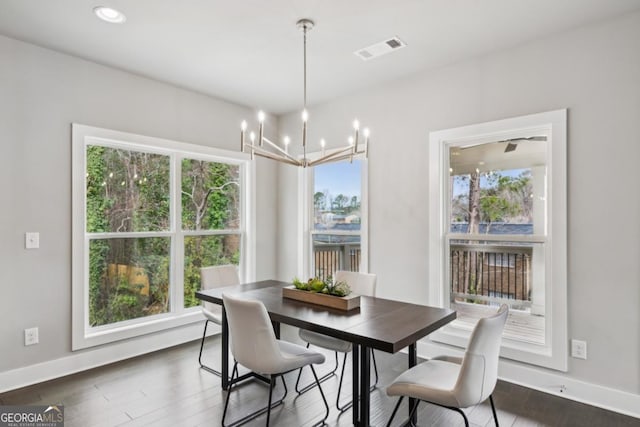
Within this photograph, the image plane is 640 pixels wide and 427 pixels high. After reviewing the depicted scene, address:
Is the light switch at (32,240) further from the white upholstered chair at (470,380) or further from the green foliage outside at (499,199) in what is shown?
the green foliage outside at (499,199)

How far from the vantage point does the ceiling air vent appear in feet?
9.70

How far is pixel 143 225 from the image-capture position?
3756 mm

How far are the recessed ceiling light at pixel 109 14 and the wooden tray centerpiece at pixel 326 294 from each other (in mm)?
2252

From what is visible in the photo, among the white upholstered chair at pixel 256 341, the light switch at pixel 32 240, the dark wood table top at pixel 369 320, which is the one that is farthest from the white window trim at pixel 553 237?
the light switch at pixel 32 240

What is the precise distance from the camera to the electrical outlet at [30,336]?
2.94 metres

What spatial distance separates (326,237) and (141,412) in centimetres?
260

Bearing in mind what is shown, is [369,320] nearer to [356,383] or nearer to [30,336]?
[356,383]

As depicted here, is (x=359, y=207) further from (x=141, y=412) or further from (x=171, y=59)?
(x=141, y=412)

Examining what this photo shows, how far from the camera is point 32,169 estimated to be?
2973 millimetres

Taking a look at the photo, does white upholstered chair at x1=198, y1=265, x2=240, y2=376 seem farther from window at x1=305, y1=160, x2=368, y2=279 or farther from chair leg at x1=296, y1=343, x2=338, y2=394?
window at x1=305, y1=160, x2=368, y2=279

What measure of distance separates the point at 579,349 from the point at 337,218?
256 cm

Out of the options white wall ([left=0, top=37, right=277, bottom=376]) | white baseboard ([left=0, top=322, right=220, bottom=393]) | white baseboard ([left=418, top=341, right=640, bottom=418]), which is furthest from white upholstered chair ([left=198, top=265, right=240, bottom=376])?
white baseboard ([left=418, top=341, right=640, bottom=418])

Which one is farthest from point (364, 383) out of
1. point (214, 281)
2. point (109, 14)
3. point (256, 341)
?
point (109, 14)

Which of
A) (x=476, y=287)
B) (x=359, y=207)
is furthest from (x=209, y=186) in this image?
(x=476, y=287)
